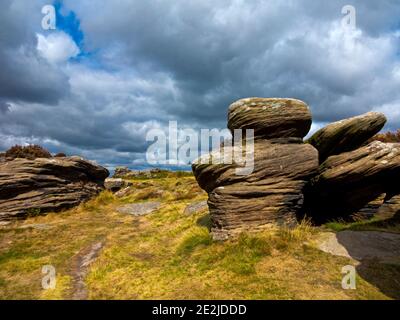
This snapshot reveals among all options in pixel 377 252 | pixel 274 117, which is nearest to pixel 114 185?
pixel 274 117

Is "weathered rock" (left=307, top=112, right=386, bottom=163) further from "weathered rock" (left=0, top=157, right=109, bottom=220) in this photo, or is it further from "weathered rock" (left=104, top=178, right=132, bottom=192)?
"weathered rock" (left=104, top=178, right=132, bottom=192)

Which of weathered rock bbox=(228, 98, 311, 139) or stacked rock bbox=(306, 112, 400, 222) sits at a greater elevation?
weathered rock bbox=(228, 98, 311, 139)

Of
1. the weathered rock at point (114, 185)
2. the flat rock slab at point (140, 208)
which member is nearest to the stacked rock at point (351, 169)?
the flat rock slab at point (140, 208)

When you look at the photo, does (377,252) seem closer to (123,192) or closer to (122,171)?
(123,192)

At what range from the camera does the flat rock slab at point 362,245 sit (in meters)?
13.2

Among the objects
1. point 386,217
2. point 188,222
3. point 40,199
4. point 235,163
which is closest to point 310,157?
point 235,163

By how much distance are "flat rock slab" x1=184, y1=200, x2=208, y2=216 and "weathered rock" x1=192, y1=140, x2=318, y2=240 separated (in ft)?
25.6

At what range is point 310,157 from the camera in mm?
17453

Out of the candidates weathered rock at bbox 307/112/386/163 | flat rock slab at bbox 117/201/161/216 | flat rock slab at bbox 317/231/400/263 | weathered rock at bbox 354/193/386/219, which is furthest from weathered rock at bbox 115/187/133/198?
flat rock slab at bbox 317/231/400/263

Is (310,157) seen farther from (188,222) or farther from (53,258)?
(53,258)

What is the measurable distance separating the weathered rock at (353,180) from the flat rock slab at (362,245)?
2651 millimetres

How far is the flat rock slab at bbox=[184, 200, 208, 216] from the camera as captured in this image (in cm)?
2534

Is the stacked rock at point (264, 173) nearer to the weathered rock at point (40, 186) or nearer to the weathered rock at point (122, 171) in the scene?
the weathered rock at point (40, 186)
